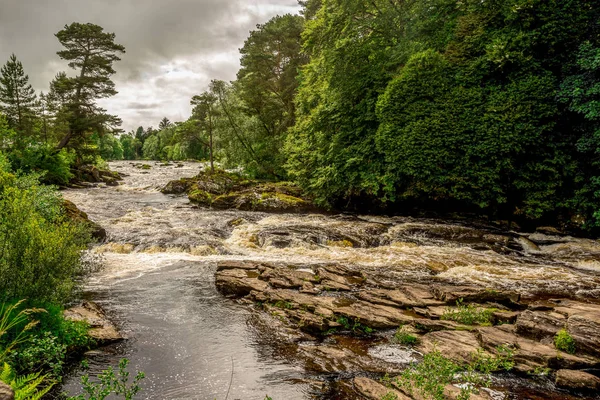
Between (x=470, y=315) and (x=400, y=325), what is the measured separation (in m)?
1.45

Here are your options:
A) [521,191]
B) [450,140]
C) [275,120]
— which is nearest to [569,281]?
[521,191]

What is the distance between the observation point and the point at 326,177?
19.6m

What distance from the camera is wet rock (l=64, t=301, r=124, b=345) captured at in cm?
548

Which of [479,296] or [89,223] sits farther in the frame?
[89,223]

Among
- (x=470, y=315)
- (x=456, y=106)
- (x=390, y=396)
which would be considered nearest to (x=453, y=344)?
(x=470, y=315)

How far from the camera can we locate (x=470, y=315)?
6.10 meters

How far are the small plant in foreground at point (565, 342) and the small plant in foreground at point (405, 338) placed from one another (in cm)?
207

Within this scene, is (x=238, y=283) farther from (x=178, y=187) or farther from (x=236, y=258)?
(x=178, y=187)

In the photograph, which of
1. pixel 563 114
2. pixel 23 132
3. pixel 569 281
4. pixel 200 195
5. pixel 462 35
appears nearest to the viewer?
pixel 569 281

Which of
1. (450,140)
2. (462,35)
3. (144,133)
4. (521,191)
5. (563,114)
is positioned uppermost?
(144,133)

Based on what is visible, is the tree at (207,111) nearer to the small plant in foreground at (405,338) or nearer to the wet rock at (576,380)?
the small plant in foreground at (405,338)

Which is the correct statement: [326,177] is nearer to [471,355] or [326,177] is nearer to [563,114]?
[563,114]

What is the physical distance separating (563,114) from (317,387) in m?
15.9

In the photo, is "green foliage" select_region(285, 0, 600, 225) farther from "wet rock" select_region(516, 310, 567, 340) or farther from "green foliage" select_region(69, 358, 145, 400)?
"green foliage" select_region(69, 358, 145, 400)
